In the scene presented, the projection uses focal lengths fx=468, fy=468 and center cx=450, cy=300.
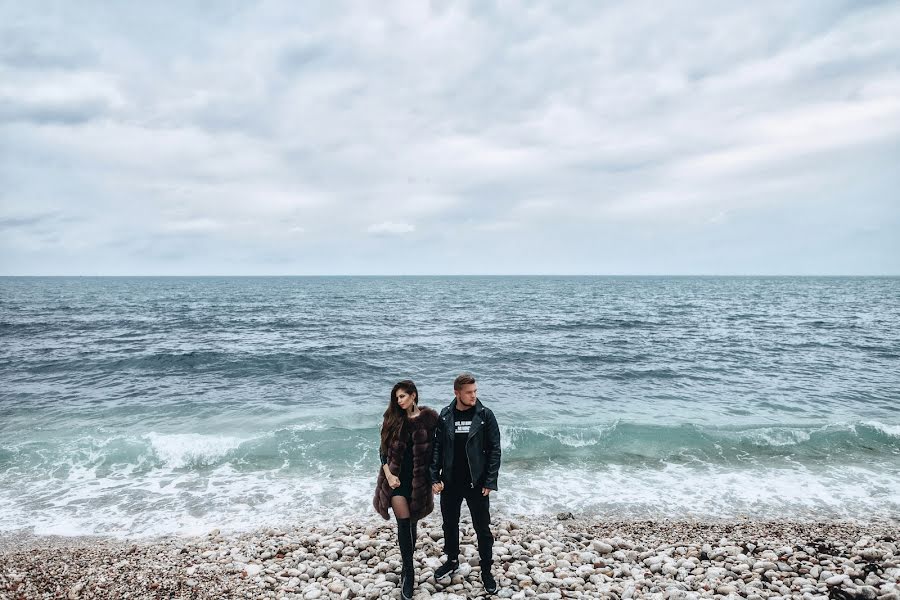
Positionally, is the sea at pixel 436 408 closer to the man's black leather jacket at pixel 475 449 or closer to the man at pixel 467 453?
the man at pixel 467 453

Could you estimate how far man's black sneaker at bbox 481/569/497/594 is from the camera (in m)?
5.83

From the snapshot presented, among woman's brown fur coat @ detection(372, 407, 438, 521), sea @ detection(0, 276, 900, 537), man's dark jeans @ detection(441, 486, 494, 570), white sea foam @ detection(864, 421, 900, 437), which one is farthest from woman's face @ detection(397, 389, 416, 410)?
white sea foam @ detection(864, 421, 900, 437)

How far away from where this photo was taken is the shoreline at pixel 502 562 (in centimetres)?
601

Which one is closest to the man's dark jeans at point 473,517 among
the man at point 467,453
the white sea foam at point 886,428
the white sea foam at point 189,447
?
the man at point 467,453

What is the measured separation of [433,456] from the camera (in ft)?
18.0

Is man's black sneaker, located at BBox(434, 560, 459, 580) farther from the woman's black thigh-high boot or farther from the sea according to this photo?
the sea

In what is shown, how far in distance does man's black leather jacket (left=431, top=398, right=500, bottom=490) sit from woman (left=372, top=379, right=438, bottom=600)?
111 mm

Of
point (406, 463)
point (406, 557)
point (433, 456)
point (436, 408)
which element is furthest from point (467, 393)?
point (436, 408)

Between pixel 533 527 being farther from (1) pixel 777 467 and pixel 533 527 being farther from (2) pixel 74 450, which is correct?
(2) pixel 74 450

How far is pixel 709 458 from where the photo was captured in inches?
462

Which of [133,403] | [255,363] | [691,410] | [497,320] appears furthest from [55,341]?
[691,410]

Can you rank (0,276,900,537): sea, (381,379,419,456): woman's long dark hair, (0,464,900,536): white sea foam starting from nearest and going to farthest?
(381,379,419,456): woman's long dark hair
(0,464,900,536): white sea foam
(0,276,900,537): sea

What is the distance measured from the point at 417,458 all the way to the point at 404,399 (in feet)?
2.49

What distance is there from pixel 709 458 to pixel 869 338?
30.3m
